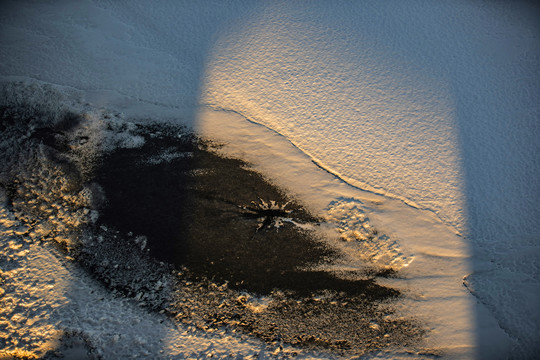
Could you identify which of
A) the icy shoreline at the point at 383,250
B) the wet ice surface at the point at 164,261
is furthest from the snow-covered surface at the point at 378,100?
the wet ice surface at the point at 164,261

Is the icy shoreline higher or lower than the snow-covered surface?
lower

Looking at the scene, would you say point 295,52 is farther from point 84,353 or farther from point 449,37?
point 84,353

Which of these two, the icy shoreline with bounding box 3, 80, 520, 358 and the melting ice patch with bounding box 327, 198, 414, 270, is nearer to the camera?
the icy shoreline with bounding box 3, 80, 520, 358

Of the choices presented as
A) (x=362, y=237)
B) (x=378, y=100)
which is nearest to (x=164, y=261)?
(x=362, y=237)

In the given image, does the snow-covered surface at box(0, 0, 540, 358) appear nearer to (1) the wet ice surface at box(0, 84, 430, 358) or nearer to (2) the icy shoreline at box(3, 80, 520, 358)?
(2) the icy shoreline at box(3, 80, 520, 358)

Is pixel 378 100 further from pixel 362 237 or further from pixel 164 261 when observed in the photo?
pixel 164 261

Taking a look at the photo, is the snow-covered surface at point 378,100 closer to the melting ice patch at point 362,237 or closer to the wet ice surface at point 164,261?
the melting ice patch at point 362,237

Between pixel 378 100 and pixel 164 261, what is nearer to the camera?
pixel 164 261

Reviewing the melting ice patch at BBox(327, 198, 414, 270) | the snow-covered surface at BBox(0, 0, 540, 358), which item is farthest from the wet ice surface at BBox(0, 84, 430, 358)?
the snow-covered surface at BBox(0, 0, 540, 358)
